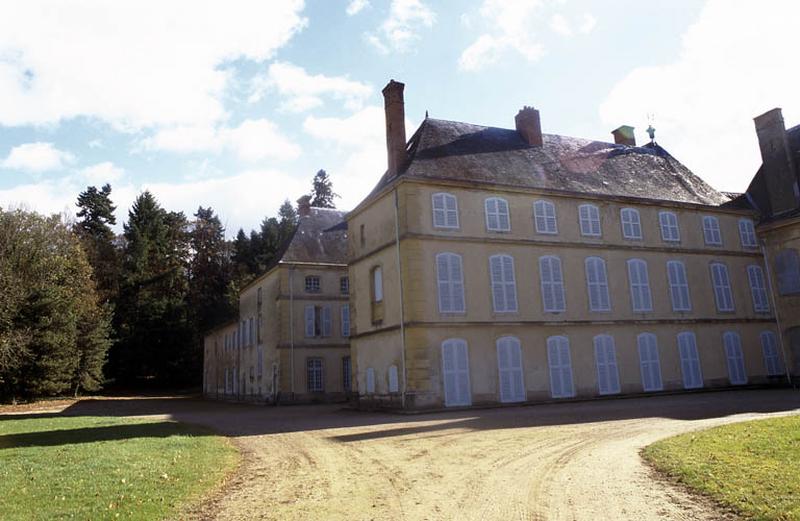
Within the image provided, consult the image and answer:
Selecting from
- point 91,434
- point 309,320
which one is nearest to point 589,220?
point 309,320

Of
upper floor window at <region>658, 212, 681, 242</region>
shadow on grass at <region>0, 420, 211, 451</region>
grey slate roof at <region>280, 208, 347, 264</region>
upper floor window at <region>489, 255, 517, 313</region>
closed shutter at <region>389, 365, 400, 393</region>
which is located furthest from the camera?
grey slate roof at <region>280, 208, 347, 264</region>

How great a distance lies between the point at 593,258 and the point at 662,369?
486 centimetres

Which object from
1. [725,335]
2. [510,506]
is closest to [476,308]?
[725,335]

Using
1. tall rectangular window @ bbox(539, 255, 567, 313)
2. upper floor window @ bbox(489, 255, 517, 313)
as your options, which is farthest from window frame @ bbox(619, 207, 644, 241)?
upper floor window @ bbox(489, 255, 517, 313)

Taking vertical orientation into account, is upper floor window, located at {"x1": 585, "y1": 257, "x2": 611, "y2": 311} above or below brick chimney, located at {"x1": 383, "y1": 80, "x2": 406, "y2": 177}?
below

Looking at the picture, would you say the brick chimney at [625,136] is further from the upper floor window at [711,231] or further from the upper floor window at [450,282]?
the upper floor window at [450,282]

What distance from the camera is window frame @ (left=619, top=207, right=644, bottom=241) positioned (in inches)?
931

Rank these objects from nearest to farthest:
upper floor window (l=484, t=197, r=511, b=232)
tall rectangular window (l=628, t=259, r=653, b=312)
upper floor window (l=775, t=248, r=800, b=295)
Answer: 1. upper floor window (l=484, t=197, r=511, b=232)
2. tall rectangular window (l=628, t=259, r=653, b=312)
3. upper floor window (l=775, t=248, r=800, b=295)

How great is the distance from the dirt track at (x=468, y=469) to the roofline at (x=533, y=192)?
330 inches

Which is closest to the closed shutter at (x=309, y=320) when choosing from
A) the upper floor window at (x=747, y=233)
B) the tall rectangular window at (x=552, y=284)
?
the tall rectangular window at (x=552, y=284)

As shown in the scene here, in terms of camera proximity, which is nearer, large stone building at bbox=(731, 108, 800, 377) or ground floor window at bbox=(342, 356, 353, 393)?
large stone building at bbox=(731, 108, 800, 377)

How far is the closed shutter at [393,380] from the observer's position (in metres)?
19.5

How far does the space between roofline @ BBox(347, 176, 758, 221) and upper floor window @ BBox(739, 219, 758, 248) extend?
436 mm

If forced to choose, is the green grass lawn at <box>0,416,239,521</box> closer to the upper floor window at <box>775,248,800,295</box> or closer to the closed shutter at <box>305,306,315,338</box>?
the closed shutter at <box>305,306,315,338</box>
